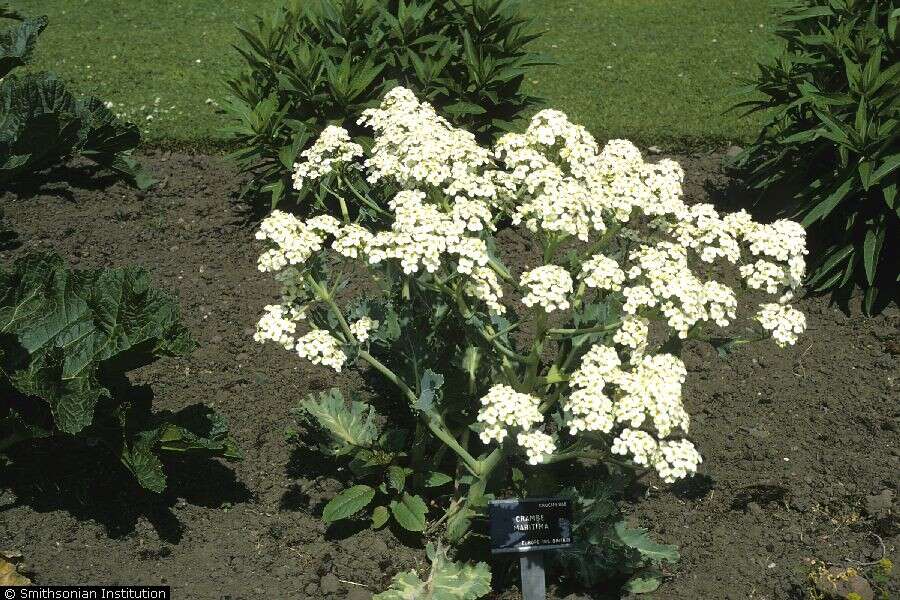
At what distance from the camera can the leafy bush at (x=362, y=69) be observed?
591cm

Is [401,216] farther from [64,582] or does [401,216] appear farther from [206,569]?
[64,582]

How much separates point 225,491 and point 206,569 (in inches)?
18.3

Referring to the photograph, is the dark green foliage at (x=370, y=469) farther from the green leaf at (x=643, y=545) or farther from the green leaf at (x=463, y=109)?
the green leaf at (x=463, y=109)

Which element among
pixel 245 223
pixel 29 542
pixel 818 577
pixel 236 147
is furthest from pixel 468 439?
pixel 236 147

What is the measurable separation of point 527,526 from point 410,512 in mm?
619

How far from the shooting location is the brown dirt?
3910 millimetres

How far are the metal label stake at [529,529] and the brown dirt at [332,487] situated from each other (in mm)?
362

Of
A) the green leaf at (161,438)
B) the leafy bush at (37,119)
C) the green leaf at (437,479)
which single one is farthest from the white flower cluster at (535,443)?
the leafy bush at (37,119)

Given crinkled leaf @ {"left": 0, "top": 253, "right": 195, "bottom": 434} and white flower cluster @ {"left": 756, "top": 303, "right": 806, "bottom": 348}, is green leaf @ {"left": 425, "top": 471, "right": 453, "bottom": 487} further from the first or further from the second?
white flower cluster @ {"left": 756, "top": 303, "right": 806, "bottom": 348}

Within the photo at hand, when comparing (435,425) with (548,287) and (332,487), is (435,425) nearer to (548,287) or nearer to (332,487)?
(332,487)

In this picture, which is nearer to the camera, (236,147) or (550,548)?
(550,548)

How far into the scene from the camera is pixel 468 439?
4230 mm

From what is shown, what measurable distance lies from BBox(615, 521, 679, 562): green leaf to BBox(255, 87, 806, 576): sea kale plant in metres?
0.02

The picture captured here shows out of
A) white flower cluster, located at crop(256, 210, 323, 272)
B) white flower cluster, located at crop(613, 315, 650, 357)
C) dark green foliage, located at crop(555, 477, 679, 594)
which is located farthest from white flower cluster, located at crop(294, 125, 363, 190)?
dark green foliage, located at crop(555, 477, 679, 594)
